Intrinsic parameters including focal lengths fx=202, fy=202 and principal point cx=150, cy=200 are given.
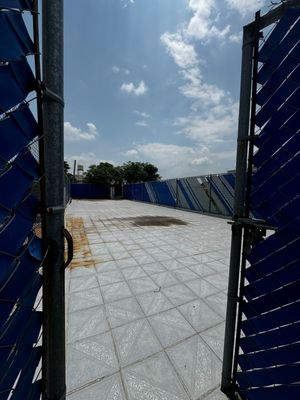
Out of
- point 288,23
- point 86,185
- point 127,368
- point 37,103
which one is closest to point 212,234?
point 127,368

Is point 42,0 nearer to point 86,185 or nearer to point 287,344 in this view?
point 287,344

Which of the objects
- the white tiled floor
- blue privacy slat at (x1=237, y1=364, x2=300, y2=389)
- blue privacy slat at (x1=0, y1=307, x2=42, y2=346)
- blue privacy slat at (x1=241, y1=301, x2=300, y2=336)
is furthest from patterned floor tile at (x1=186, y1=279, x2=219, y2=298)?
blue privacy slat at (x1=0, y1=307, x2=42, y2=346)

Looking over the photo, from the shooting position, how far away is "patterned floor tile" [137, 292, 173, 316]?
2.59 metres

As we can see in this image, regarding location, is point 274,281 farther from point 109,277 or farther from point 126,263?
point 126,263

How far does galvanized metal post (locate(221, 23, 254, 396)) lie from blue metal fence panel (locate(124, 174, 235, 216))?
894 cm

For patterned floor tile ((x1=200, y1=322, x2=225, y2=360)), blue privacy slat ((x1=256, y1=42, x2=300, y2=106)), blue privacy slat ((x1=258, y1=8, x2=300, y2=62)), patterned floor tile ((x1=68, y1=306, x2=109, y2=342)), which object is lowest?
patterned floor tile ((x1=68, y1=306, x2=109, y2=342))

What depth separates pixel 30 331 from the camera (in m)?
0.92

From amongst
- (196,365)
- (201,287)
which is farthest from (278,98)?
(201,287)

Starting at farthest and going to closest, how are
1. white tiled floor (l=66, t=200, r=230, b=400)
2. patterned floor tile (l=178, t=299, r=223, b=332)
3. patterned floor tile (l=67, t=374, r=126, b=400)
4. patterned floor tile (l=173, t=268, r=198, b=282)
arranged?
patterned floor tile (l=173, t=268, r=198, b=282), patterned floor tile (l=178, t=299, r=223, b=332), white tiled floor (l=66, t=200, r=230, b=400), patterned floor tile (l=67, t=374, r=126, b=400)

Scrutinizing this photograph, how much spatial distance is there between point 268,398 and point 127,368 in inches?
42.3

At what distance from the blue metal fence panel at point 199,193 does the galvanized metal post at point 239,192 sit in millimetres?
8945

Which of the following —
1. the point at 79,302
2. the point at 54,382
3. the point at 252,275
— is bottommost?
the point at 79,302

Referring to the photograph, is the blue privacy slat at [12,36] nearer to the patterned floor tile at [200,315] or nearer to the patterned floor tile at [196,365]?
the patterned floor tile at [196,365]

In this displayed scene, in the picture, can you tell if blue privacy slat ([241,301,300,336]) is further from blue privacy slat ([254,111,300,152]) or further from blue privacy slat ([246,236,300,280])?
blue privacy slat ([254,111,300,152])
